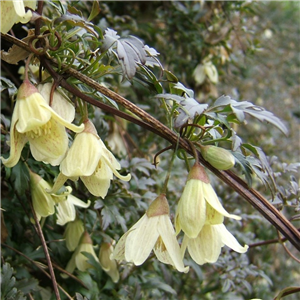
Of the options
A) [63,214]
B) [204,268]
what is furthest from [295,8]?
[63,214]

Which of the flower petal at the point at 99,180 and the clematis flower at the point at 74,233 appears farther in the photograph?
the clematis flower at the point at 74,233

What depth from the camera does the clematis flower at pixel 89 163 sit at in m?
0.70

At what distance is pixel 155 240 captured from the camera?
75cm

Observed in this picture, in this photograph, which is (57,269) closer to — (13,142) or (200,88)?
(13,142)

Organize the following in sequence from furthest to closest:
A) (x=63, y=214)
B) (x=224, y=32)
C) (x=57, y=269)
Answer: (x=224, y=32), (x=57, y=269), (x=63, y=214)

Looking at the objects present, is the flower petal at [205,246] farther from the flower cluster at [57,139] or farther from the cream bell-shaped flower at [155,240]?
the flower cluster at [57,139]

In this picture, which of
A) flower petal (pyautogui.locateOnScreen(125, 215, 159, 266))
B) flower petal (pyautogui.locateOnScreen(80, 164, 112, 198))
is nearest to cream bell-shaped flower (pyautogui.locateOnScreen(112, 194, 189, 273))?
flower petal (pyautogui.locateOnScreen(125, 215, 159, 266))

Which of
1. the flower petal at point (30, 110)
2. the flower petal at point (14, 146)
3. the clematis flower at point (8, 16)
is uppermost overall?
the clematis flower at point (8, 16)

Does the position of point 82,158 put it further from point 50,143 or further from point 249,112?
point 249,112

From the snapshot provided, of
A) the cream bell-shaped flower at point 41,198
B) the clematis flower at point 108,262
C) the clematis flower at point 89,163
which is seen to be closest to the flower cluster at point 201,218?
the clematis flower at point 89,163

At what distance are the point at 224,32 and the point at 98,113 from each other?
1.03 meters

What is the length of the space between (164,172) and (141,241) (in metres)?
0.76

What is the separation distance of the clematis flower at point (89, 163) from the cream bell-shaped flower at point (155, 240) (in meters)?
0.10

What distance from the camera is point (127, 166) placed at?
3.90 ft
